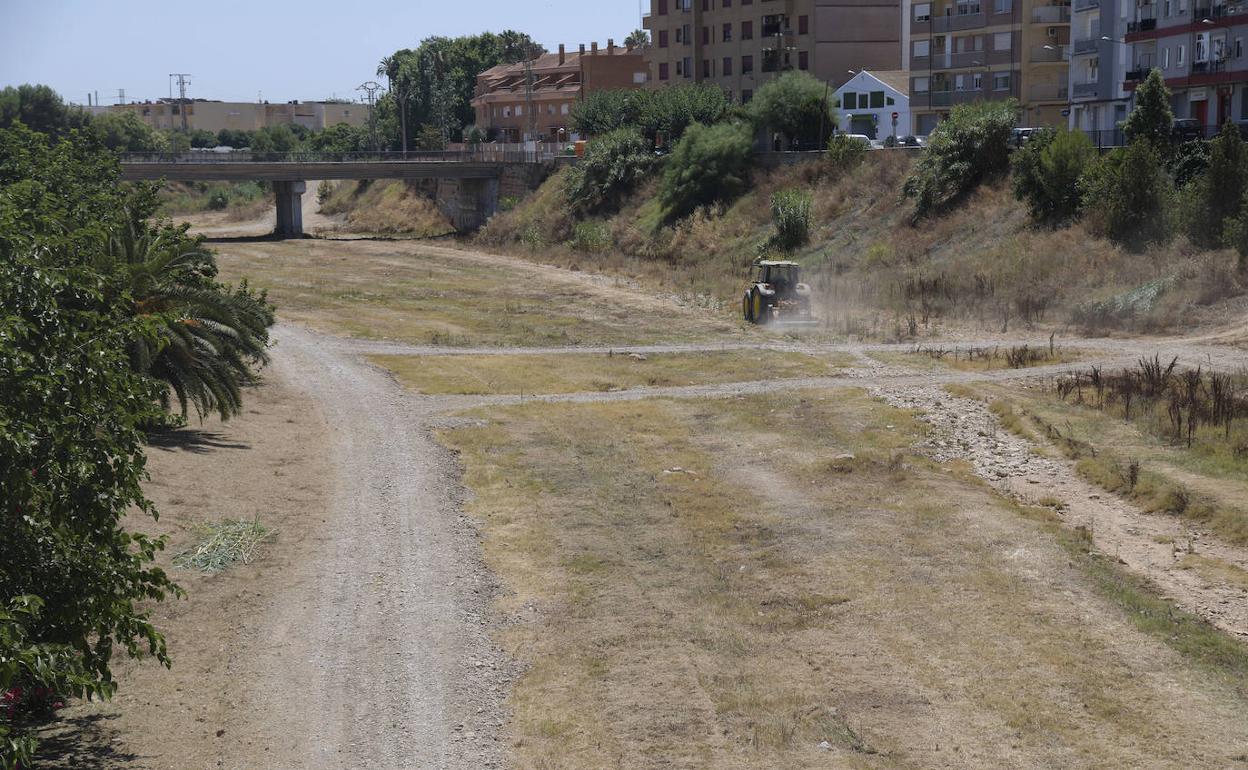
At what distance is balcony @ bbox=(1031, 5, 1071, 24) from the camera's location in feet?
271

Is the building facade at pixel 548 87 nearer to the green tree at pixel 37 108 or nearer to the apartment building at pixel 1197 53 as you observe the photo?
the green tree at pixel 37 108

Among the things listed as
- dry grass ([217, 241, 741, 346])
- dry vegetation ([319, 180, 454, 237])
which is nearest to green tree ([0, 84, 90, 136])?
dry vegetation ([319, 180, 454, 237])

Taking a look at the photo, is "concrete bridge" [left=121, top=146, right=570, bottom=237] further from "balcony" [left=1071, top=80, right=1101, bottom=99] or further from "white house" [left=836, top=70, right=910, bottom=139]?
"balcony" [left=1071, top=80, right=1101, bottom=99]

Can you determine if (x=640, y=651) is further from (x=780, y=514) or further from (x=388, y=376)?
(x=388, y=376)

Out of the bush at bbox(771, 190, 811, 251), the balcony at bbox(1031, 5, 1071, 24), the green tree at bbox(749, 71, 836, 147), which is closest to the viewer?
the bush at bbox(771, 190, 811, 251)

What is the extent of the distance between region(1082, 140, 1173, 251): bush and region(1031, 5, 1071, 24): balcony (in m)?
35.1

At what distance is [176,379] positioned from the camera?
25.9 m

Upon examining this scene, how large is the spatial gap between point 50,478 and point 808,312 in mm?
39780

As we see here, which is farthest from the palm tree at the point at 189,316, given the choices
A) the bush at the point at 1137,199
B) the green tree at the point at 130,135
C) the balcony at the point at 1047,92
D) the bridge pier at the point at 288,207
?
the green tree at the point at 130,135

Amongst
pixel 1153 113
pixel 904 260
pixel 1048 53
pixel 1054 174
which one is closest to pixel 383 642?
pixel 1054 174

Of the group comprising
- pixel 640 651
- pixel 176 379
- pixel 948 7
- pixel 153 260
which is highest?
pixel 948 7

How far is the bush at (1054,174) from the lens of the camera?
178 ft

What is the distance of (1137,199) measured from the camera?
4909 cm

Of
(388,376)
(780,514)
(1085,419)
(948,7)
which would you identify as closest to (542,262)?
(948,7)
